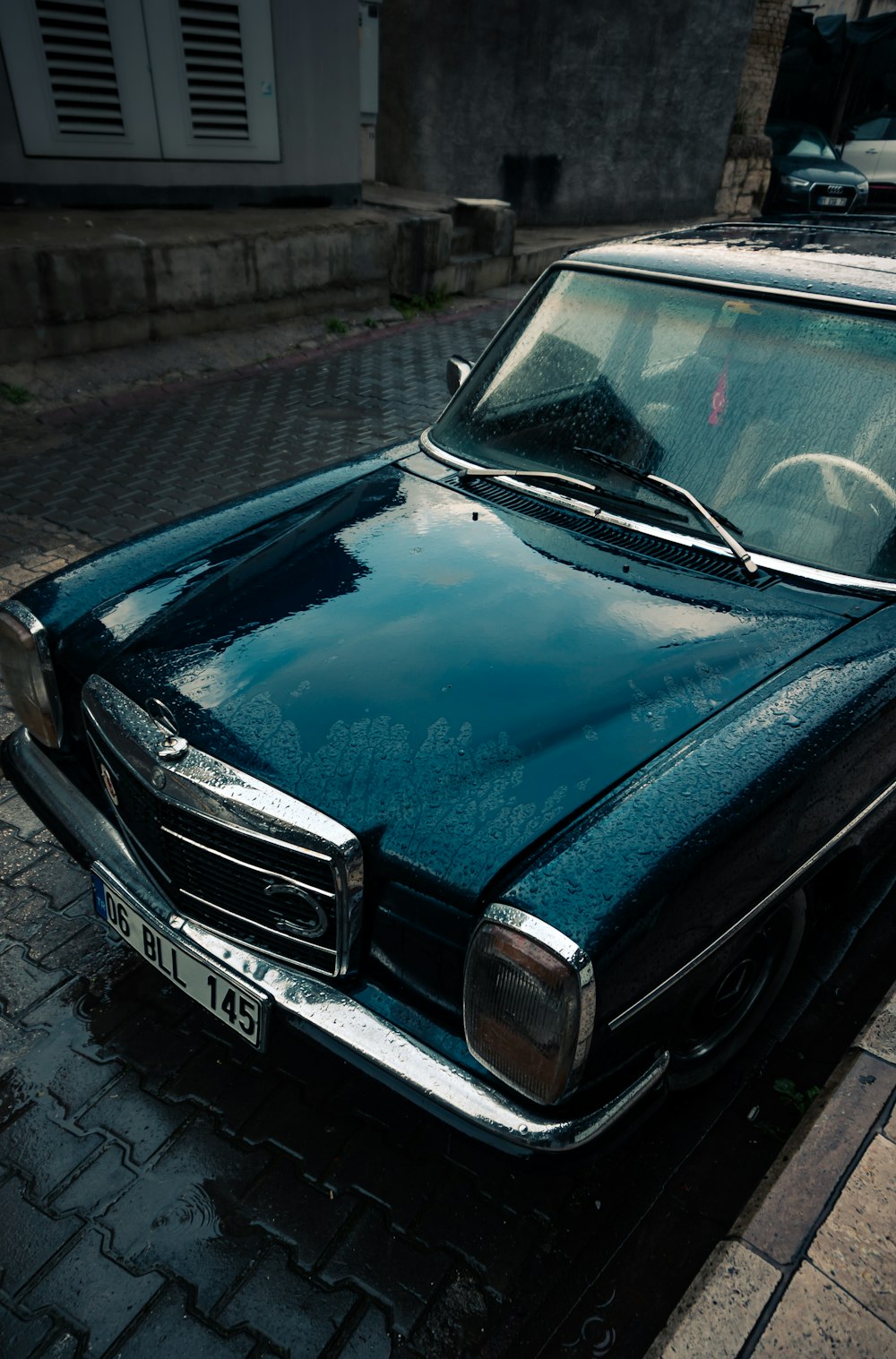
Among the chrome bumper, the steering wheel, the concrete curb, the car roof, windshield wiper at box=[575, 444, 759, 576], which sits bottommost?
the concrete curb

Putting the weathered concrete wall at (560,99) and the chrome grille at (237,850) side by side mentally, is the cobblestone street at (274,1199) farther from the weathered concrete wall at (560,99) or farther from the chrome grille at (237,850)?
the weathered concrete wall at (560,99)

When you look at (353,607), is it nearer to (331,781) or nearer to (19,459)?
(331,781)

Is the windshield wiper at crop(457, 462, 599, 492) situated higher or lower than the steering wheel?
lower

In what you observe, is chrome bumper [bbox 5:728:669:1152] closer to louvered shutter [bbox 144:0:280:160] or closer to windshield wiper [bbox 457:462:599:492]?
windshield wiper [bbox 457:462:599:492]

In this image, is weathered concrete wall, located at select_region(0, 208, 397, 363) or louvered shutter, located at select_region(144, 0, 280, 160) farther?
louvered shutter, located at select_region(144, 0, 280, 160)

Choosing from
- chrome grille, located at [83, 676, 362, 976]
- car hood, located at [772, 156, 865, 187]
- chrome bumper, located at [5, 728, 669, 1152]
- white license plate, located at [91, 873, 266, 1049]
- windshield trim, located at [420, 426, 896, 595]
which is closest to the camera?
chrome bumper, located at [5, 728, 669, 1152]

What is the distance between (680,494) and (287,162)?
27.3ft

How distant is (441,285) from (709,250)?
7957 mm

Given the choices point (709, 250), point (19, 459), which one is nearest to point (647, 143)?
point (19, 459)

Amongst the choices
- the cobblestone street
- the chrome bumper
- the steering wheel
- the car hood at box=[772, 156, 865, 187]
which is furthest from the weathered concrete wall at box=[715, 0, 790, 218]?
the chrome bumper

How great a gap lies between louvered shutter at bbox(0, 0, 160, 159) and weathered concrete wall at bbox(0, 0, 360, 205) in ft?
0.53

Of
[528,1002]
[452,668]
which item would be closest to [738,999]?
[528,1002]

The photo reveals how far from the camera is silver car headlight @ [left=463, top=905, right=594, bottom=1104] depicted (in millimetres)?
1605

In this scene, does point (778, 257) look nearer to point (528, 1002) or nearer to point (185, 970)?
point (528, 1002)
